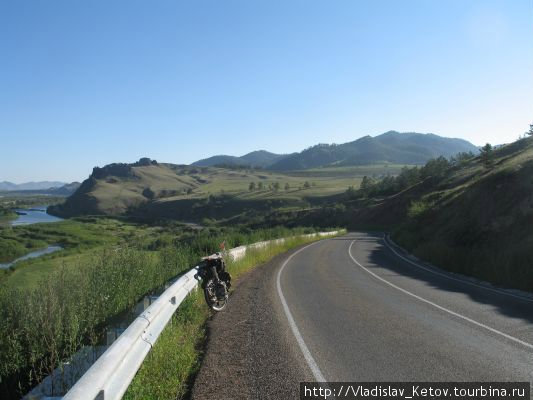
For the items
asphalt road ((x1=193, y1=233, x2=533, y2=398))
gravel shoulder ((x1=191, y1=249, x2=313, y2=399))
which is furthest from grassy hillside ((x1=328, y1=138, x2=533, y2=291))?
gravel shoulder ((x1=191, y1=249, x2=313, y2=399))

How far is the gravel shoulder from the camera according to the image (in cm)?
535

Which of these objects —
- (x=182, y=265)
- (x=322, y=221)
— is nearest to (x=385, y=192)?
(x=322, y=221)

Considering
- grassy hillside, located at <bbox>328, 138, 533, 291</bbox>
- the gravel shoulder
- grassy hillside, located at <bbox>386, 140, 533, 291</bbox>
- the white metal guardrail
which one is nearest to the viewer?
the white metal guardrail

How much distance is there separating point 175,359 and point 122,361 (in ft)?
6.13

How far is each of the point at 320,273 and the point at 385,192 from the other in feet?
306

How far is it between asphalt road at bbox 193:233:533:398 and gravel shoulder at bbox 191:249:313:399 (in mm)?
14

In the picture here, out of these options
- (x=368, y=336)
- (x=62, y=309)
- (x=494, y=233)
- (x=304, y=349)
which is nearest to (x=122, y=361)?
(x=62, y=309)

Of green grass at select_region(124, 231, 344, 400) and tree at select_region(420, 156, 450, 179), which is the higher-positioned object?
tree at select_region(420, 156, 450, 179)

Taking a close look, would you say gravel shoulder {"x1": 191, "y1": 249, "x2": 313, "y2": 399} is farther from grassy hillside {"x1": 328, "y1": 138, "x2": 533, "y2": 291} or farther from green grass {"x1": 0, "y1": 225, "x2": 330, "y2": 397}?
grassy hillside {"x1": 328, "y1": 138, "x2": 533, "y2": 291}

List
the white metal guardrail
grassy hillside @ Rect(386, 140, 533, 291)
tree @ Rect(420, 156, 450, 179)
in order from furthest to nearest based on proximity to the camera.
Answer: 1. tree @ Rect(420, 156, 450, 179)
2. grassy hillside @ Rect(386, 140, 533, 291)
3. the white metal guardrail

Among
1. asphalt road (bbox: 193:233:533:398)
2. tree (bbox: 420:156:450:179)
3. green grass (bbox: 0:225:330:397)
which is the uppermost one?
tree (bbox: 420:156:450:179)

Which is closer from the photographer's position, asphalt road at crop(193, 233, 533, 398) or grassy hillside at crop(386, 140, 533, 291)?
asphalt road at crop(193, 233, 533, 398)

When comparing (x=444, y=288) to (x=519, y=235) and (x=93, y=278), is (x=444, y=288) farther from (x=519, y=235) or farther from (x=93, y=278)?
(x=93, y=278)

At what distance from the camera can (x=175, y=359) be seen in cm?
597
